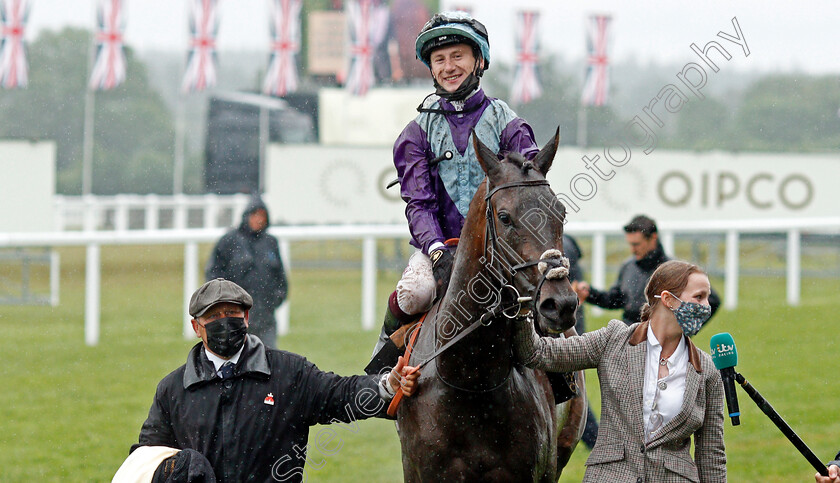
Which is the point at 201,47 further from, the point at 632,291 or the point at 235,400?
the point at 235,400

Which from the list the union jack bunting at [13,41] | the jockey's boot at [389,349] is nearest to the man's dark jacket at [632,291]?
the jockey's boot at [389,349]

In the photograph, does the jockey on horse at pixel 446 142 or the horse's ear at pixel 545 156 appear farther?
the jockey on horse at pixel 446 142

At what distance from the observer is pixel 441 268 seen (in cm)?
379

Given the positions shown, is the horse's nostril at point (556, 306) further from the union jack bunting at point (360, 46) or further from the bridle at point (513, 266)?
the union jack bunting at point (360, 46)

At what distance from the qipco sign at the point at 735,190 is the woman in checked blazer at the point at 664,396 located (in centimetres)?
1560

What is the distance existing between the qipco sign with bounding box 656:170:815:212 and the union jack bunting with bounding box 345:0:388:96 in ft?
25.2

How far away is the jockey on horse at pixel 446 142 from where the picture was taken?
3834 mm

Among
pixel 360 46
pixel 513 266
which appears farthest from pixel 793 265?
pixel 360 46

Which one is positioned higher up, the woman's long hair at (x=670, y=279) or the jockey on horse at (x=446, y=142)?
the jockey on horse at (x=446, y=142)

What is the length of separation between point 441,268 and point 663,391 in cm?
100

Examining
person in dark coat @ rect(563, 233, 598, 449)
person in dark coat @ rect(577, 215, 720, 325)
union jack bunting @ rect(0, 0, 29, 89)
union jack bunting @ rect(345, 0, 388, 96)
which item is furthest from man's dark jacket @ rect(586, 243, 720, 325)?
union jack bunting @ rect(0, 0, 29, 89)

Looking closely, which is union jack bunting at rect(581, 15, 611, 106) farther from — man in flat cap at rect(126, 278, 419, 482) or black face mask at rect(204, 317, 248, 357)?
black face mask at rect(204, 317, 248, 357)

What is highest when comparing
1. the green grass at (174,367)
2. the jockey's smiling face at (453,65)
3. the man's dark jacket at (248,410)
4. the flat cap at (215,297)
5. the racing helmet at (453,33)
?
the racing helmet at (453,33)

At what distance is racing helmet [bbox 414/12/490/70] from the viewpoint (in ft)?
12.8
